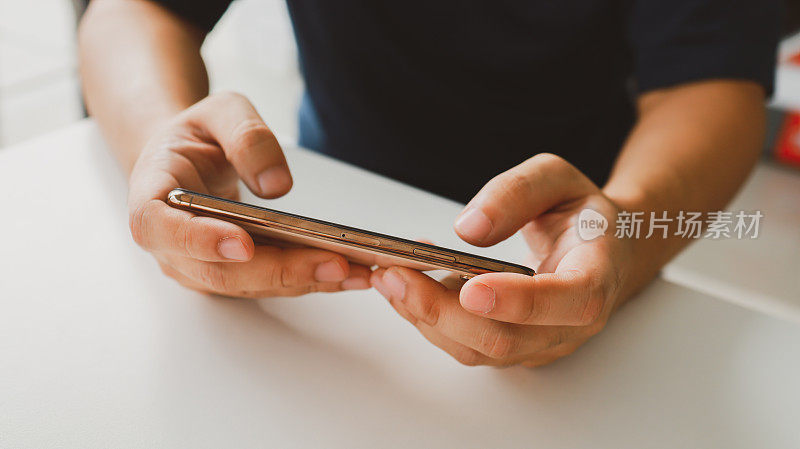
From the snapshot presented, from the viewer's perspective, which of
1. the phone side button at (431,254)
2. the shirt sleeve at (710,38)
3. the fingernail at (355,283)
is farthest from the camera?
the shirt sleeve at (710,38)

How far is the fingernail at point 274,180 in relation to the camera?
0.56 m

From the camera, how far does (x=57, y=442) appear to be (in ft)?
1.44

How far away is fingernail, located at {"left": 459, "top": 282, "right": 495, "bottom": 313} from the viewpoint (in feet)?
1.40

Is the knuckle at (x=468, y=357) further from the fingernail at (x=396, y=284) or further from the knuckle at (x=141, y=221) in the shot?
the knuckle at (x=141, y=221)

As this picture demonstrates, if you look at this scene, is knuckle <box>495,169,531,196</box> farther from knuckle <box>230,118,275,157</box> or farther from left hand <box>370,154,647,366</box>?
knuckle <box>230,118,275,157</box>

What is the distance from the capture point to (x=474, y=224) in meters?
0.50

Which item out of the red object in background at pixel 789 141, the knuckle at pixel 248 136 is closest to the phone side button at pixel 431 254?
the knuckle at pixel 248 136

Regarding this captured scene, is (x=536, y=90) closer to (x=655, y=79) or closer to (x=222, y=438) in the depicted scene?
(x=655, y=79)

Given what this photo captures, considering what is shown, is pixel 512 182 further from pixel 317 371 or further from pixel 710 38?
pixel 710 38

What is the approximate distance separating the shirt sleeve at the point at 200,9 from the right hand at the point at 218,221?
1.09 feet

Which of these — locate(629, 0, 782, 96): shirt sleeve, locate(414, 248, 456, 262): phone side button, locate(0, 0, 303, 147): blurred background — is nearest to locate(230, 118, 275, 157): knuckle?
locate(414, 248, 456, 262): phone side button

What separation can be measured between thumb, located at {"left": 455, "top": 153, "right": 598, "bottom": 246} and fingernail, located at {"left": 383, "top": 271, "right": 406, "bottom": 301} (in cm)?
7

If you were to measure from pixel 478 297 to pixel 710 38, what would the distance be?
65 cm

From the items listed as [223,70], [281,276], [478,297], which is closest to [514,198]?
[478,297]
